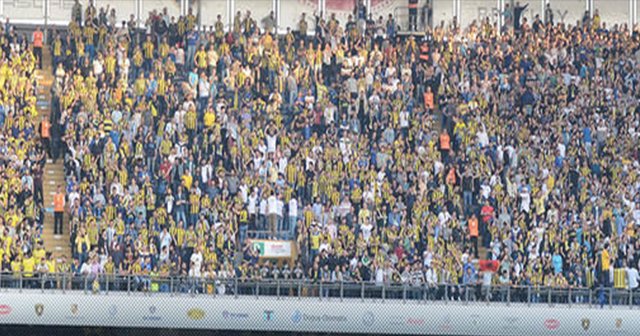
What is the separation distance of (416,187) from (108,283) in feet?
26.4

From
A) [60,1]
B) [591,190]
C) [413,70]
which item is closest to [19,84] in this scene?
[60,1]

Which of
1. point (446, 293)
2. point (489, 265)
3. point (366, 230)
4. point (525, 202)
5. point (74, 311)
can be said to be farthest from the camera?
point (525, 202)

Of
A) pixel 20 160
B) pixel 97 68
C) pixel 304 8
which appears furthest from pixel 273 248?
pixel 304 8

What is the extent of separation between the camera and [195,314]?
37.8 metres

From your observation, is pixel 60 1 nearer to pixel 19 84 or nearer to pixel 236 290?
pixel 19 84

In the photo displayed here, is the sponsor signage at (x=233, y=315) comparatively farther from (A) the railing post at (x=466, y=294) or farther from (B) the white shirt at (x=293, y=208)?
(A) the railing post at (x=466, y=294)

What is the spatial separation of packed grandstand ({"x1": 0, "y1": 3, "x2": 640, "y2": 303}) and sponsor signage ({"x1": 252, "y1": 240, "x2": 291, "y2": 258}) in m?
0.18

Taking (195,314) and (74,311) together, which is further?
(195,314)

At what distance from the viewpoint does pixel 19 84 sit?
43031mm

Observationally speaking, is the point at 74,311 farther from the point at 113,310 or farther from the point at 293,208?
the point at 293,208

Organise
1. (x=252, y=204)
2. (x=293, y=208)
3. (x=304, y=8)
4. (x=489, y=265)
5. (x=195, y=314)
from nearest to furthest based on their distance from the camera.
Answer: (x=195, y=314), (x=489, y=265), (x=252, y=204), (x=293, y=208), (x=304, y=8)

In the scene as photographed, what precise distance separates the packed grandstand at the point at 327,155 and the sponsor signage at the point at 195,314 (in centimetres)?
57

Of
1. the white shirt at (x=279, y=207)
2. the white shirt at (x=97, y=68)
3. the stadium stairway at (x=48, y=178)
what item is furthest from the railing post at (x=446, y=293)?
the white shirt at (x=97, y=68)

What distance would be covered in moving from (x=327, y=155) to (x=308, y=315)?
575 centimetres
